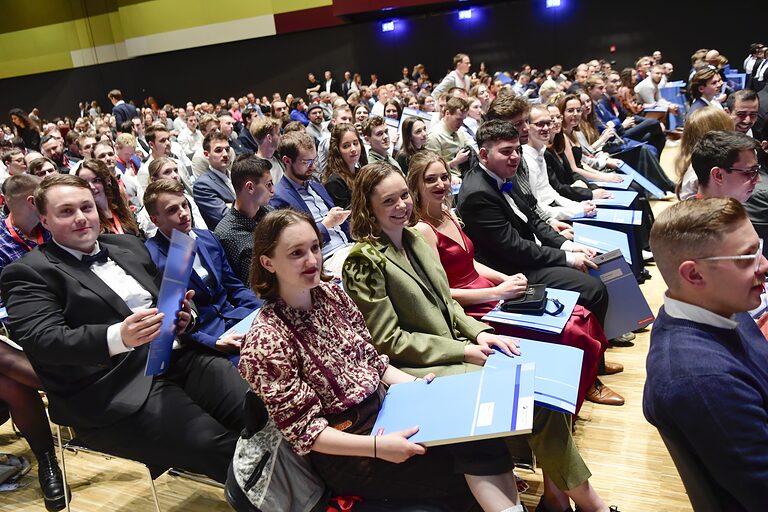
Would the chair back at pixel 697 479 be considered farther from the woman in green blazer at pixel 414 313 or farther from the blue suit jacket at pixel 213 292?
the blue suit jacket at pixel 213 292

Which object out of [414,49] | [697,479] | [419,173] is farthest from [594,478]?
[414,49]

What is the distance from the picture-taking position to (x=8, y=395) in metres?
2.72

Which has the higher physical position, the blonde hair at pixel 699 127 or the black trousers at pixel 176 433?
the blonde hair at pixel 699 127

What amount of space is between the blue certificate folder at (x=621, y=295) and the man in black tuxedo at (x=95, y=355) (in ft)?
6.67

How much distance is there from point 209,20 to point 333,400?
20.2 m

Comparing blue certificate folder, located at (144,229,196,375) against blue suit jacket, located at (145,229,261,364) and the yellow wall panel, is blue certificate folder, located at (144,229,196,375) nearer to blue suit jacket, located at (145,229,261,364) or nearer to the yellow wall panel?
blue suit jacket, located at (145,229,261,364)

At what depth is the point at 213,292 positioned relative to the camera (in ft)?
9.50

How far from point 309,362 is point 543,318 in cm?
111

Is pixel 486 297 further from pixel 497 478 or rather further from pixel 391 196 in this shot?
pixel 497 478

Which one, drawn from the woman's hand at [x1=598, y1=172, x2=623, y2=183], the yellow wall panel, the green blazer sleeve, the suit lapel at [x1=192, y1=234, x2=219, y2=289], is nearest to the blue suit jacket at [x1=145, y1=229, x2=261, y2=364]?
the suit lapel at [x1=192, y1=234, x2=219, y2=289]

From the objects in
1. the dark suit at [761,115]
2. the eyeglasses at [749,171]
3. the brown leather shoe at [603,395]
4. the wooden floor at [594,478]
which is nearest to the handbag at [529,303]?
the wooden floor at [594,478]

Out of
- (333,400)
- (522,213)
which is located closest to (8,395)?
(333,400)

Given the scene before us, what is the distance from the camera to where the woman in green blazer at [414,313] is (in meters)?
2.06

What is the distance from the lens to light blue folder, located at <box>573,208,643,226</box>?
379 cm
